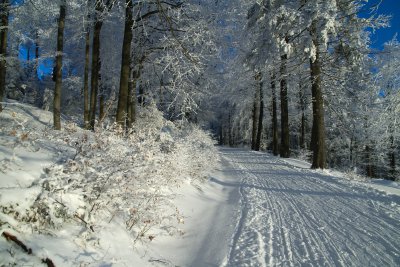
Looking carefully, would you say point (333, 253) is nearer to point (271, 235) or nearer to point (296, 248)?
point (296, 248)

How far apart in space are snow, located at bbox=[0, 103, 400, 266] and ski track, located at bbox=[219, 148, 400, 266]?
0.05 feet

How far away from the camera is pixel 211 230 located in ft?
18.2

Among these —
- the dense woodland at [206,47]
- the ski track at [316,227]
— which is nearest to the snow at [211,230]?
the ski track at [316,227]

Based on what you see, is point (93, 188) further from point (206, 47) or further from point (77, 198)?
point (206, 47)

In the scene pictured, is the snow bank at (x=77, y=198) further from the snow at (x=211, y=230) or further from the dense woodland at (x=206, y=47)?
the dense woodland at (x=206, y=47)

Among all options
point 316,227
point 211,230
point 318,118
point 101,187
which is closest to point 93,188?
point 101,187

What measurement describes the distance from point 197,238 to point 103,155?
2262 millimetres

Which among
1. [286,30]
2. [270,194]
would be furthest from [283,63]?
[270,194]

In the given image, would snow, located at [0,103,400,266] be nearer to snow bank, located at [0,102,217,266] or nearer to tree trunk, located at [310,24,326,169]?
snow bank, located at [0,102,217,266]

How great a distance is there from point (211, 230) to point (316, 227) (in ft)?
6.41

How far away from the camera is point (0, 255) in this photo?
2514mm

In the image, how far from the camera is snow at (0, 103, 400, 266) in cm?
314

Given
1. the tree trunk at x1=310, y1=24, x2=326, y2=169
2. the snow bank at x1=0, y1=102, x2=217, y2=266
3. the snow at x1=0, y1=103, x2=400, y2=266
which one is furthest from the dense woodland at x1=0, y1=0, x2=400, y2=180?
the snow at x1=0, y1=103, x2=400, y2=266

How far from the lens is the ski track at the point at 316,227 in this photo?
161 inches
